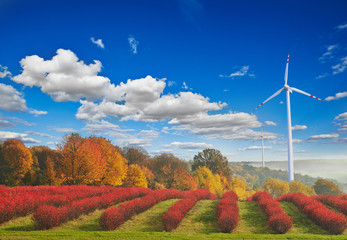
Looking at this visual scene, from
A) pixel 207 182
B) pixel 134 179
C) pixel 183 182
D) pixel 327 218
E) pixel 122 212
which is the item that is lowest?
pixel 207 182

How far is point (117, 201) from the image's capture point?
20.2 metres

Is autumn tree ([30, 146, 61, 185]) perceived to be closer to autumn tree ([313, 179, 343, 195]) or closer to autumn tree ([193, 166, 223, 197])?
autumn tree ([193, 166, 223, 197])

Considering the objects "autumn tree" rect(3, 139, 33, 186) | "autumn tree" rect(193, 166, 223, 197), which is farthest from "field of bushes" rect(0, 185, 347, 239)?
"autumn tree" rect(193, 166, 223, 197)

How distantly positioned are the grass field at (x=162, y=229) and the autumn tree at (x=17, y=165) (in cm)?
4236

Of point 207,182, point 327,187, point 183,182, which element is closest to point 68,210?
point 183,182

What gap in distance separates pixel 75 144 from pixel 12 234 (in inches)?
1051

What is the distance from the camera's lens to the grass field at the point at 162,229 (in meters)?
11.6

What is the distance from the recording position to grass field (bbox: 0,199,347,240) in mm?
11570

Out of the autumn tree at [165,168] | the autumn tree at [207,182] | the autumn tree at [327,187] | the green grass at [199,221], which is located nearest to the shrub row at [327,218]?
the green grass at [199,221]

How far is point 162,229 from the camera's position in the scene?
Answer: 13734mm

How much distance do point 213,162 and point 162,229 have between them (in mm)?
Result: 62852

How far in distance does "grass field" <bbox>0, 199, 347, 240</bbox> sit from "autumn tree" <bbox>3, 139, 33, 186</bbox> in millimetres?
42357

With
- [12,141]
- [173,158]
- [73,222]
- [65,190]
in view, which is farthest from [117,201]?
[12,141]

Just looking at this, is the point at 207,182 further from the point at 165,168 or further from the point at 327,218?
the point at 327,218
